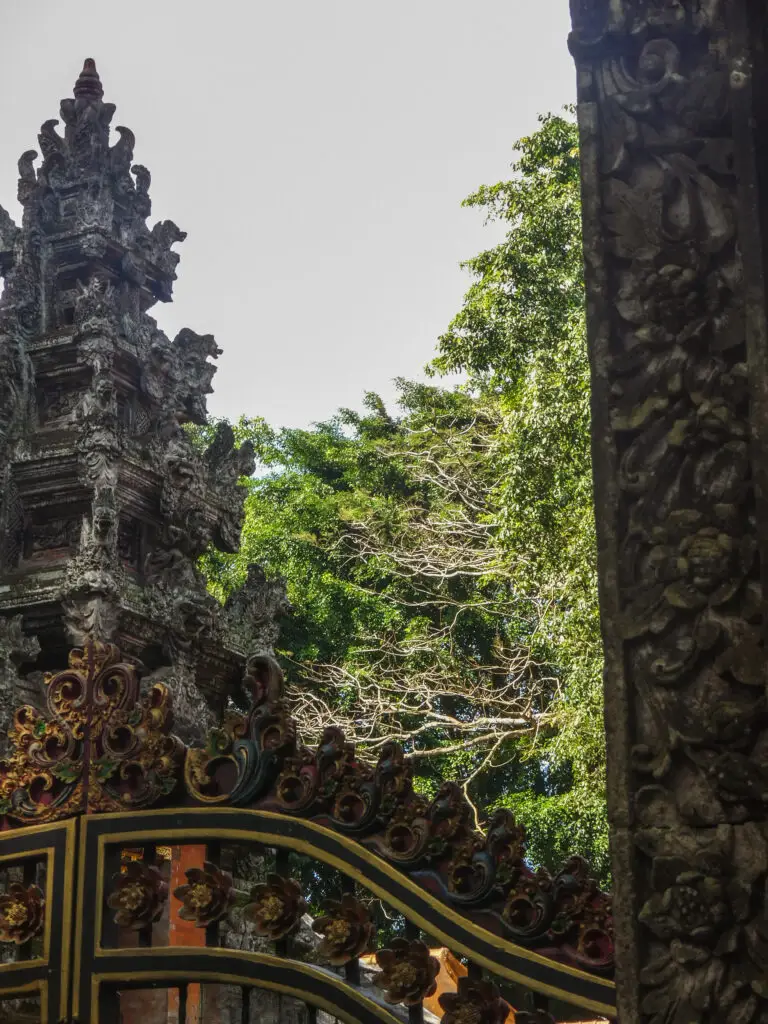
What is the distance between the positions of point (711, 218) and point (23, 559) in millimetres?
3794

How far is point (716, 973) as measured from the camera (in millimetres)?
2822

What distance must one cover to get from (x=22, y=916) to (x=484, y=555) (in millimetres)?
17599

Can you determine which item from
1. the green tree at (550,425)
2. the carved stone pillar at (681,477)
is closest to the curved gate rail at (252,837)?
the carved stone pillar at (681,477)

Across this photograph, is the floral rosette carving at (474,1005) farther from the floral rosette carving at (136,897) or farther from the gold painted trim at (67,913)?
the gold painted trim at (67,913)

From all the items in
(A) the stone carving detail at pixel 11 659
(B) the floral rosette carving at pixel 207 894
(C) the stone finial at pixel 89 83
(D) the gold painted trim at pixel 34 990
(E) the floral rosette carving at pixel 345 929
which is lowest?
(D) the gold painted trim at pixel 34 990

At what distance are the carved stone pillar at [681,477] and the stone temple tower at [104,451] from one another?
304 cm

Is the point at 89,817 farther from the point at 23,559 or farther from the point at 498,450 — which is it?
the point at 498,450

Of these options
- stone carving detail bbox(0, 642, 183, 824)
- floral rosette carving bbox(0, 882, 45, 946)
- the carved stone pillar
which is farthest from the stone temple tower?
the carved stone pillar

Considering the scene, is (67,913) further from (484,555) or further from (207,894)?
(484,555)

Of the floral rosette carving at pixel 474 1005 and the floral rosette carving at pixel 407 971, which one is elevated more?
the floral rosette carving at pixel 407 971

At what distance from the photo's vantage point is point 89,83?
7027mm

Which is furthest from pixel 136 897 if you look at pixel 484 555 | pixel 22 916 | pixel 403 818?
pixel 484 555

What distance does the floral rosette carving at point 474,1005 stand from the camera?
372 cm

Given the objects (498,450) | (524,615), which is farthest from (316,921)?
(524,615)
